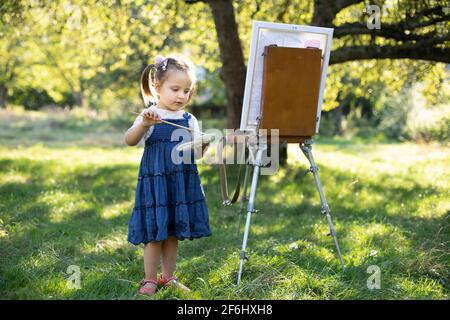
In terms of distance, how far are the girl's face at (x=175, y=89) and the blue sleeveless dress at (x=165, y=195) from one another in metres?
0.13

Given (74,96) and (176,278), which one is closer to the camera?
(176,278)

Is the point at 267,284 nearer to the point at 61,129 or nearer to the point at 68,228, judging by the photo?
the point at 68,228

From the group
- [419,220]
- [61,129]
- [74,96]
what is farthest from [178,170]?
[74,96]

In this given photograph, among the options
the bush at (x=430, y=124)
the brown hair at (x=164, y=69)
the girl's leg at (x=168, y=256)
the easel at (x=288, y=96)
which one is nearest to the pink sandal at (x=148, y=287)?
the girl's leg at (x=168, y=256)

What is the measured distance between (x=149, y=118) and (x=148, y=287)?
1134mm

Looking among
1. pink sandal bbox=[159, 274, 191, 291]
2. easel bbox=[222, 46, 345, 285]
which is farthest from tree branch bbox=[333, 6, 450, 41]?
pink sandal bbox=[159, 274, 191, 291]

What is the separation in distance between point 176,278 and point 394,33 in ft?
17.6

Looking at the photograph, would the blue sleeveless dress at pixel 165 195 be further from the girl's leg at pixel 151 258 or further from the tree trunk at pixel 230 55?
the tree trunk at pixel 230 55

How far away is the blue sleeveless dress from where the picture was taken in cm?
352

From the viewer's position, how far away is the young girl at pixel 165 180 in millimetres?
3508

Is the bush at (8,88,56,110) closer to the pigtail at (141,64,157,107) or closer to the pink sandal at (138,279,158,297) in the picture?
the pigtail at (141,64,157,107)

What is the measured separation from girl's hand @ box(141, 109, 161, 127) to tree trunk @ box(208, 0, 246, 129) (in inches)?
208

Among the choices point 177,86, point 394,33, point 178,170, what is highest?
point 394,33
